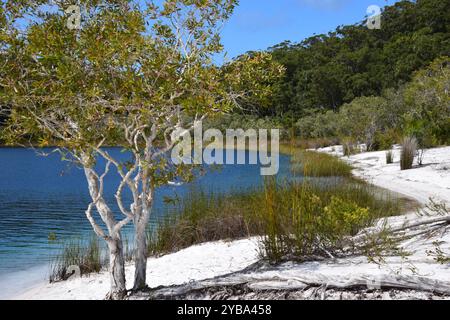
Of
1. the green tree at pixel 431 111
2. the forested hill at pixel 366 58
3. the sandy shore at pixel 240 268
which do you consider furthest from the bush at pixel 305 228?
the forested hill at pixel 366 58

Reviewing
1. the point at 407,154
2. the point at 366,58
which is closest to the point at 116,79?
the point at 407,154

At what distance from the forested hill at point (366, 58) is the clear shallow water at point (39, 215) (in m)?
27.3

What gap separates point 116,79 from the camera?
13.7ft

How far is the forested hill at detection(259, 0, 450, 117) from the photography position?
4341 cm

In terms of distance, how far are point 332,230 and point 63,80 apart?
296 cm

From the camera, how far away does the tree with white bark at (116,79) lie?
384cm

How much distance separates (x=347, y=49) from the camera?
2162 inches

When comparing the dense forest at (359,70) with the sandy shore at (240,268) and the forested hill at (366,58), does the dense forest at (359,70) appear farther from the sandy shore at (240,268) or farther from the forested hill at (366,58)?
the sandy shore at (240,268)

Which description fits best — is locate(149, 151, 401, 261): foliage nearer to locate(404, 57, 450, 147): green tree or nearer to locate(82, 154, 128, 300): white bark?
locate(82, 154, 128, 300): white bark

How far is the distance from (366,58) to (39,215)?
46.9 m

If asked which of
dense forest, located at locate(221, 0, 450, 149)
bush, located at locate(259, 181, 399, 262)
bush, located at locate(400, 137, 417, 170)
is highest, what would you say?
dense forest, located at locate(221, 0, 450, 149)

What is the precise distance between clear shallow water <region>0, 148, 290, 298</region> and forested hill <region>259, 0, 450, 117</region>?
27.3 m

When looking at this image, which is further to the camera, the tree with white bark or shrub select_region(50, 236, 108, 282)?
shrub select_region(50, 236, 108, 282)

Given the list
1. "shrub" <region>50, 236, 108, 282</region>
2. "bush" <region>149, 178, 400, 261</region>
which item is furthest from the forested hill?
"shrub" <region>50, 236, 108, 282</region>
